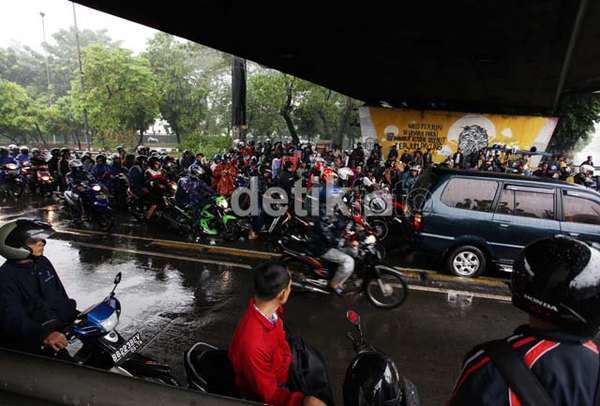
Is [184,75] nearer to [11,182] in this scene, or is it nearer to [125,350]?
[11,182]

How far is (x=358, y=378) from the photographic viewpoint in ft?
7.67

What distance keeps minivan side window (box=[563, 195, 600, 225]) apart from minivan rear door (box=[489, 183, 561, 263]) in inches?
7.0

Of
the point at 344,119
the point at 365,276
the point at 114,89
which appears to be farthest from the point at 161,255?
the point at 114,89

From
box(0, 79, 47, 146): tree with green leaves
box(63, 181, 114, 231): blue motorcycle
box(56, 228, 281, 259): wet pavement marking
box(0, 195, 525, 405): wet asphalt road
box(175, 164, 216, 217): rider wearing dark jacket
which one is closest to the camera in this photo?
box(0, 195, 525, 405): wet asphalt road

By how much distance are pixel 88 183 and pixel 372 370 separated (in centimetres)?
967

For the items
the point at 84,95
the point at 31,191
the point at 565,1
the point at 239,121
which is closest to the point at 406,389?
the point at 565,1

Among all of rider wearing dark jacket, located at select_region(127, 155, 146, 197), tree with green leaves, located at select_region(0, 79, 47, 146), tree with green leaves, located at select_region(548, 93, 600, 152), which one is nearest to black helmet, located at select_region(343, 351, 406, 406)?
rider wearing dark jacket, located at select_region(127, 155, 146, 197)

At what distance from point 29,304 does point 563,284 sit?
340cm

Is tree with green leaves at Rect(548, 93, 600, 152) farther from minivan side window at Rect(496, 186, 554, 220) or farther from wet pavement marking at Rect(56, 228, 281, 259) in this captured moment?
wet pavement marking at Rect(56, 228, 281, 259)

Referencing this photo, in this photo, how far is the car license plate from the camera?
3.01m

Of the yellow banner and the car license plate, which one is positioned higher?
the yellow banner

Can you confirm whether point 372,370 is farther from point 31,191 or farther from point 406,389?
point 31,191

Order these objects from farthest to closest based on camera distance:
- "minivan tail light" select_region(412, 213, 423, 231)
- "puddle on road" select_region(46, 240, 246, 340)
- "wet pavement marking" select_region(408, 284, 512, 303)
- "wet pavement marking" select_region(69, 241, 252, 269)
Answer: "wet pavement marking" select_region(69, 241, 252, 269) < "minivan tail light" select_region(412, 213, 423, 231) < "wet pavement marking" select_region(408, 284, 512, 303) < "puddle on road" select_region(46, 240, 246, 340)

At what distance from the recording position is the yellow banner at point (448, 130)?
70.7ft
